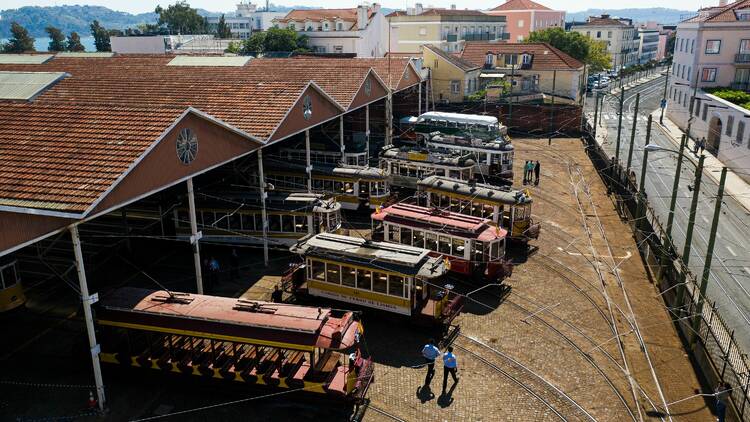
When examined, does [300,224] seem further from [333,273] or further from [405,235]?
[333,273]

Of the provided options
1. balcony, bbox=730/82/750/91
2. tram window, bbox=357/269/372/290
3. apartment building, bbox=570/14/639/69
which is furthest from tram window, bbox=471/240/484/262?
apartment building, bbox=570/14/639/69

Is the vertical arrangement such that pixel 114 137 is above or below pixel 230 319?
above

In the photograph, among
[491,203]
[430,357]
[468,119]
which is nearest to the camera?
[430,357]

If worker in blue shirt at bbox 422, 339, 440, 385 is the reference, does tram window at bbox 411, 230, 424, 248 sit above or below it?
above

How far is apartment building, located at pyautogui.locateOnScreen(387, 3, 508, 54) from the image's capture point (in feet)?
292

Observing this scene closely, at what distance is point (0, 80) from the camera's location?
3084cm

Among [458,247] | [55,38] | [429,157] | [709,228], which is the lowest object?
[709,228]

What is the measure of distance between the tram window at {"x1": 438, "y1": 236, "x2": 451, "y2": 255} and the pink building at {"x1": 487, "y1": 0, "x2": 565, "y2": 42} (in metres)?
101

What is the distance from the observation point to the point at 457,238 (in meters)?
26.4

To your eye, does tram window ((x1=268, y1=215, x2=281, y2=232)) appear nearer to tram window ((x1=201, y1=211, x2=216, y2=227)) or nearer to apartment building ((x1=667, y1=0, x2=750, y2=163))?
tram window ((x1=201, y1=211, x2=216, y2=227))

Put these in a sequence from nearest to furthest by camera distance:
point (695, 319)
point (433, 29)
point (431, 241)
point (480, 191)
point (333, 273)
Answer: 1. point (695, 319)
2. point (333, 273)
3. point (431, 241)
4. point (480, 191)
5. point (433, 29)

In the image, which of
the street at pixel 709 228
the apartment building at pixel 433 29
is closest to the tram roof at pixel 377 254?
the street at pixel 709 228

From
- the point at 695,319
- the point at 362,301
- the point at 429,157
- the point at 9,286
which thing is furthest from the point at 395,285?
the point at 429,157

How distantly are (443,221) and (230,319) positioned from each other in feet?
39.8
